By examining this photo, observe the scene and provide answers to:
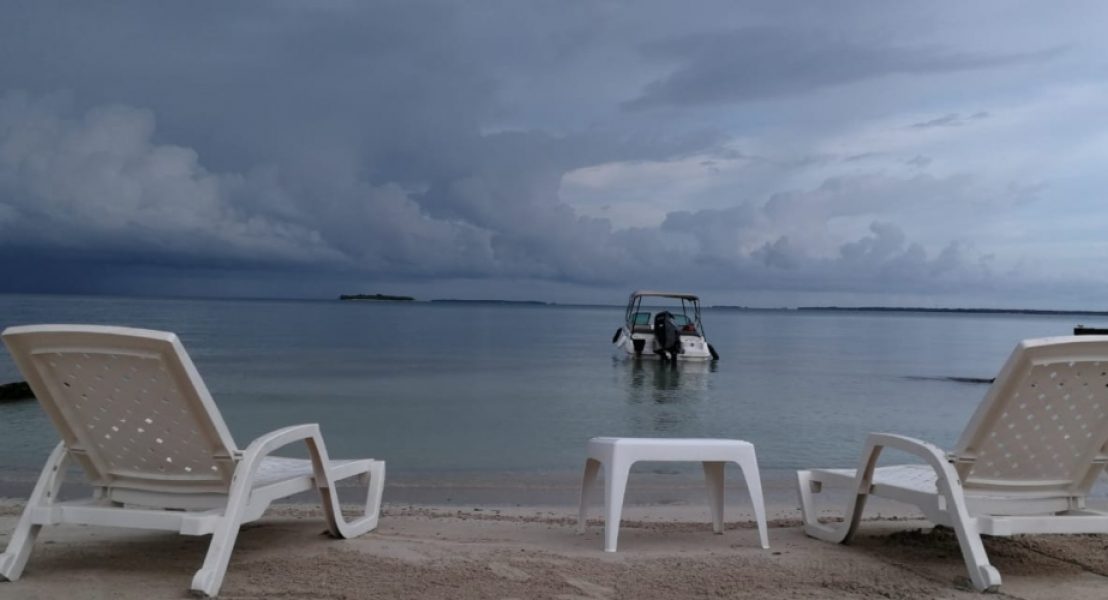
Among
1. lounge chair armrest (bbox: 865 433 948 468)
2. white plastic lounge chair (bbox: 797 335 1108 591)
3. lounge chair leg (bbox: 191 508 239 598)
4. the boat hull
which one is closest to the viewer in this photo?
lounge chair leg (bbox: 191 508 239 598)

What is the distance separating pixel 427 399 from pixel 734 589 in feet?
45.2

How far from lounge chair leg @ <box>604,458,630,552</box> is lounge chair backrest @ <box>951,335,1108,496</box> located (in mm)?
1477

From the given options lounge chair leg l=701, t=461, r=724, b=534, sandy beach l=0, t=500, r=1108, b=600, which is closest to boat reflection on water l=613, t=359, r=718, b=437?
lounge chair leg l=701, t=461, r=724, b=534

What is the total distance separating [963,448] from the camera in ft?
12.5

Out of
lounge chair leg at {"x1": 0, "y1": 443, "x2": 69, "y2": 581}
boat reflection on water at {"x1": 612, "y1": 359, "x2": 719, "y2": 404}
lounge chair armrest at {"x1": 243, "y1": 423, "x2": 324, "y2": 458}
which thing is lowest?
boat reflection on water at {"x1": 612, "y1": 359, "x2": 719, "y2": 404}

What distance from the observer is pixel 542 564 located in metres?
4.01

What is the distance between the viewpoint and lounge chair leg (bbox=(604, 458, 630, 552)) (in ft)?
14.0

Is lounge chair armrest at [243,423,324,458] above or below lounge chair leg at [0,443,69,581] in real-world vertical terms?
above

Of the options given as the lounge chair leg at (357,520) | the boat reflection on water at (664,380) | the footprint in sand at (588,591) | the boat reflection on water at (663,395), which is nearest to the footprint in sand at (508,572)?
the footprint in sand at (588,591)

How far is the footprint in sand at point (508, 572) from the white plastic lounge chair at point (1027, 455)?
1757mm

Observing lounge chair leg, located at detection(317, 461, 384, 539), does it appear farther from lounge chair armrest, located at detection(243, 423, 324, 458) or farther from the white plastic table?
the white plastic table

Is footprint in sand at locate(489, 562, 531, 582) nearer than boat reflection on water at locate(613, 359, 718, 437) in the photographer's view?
Yes

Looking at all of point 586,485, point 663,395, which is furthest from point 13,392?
point 586,485

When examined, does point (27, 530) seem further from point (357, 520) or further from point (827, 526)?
point (827, 526)
